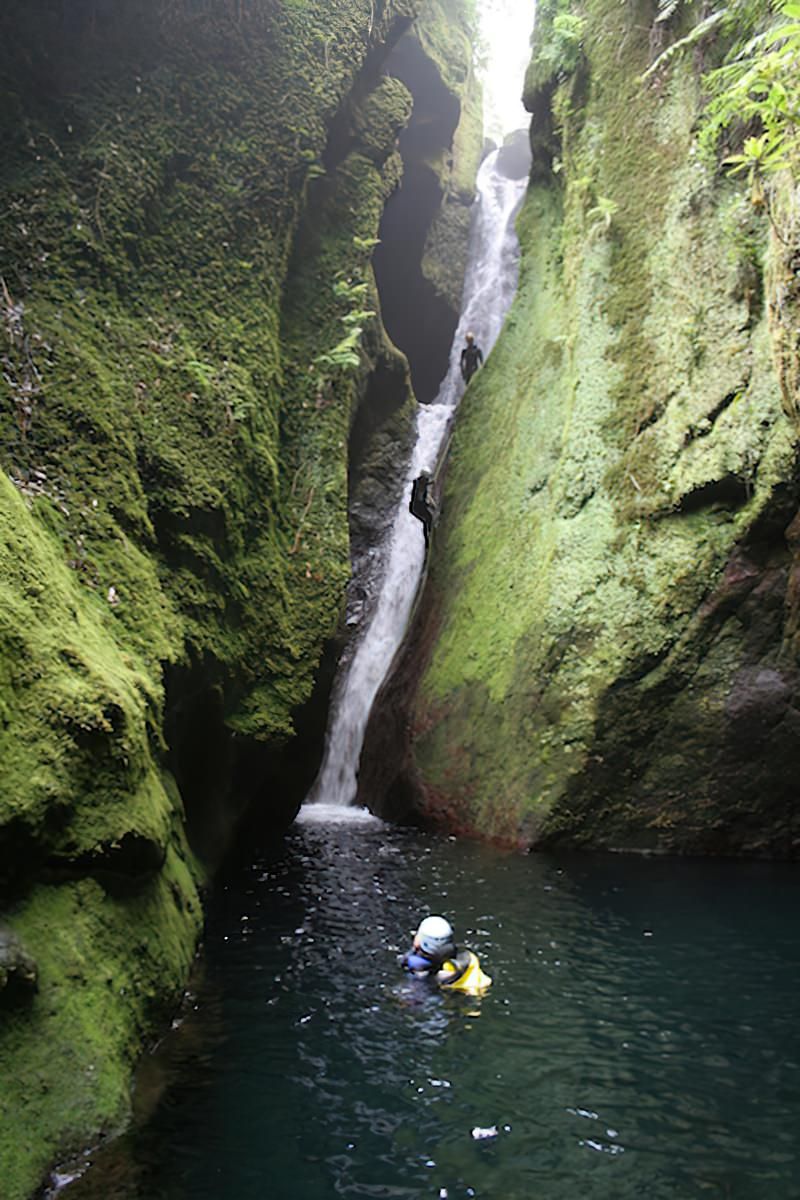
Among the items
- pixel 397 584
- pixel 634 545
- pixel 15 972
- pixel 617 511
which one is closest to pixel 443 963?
pixel 15 972

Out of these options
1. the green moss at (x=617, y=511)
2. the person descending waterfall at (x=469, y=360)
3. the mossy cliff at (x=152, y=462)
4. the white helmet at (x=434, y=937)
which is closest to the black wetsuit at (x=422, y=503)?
the green moss at (x=617, y=511)

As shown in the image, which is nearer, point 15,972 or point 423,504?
point 15,972

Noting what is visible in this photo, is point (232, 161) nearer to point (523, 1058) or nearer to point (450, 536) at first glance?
point (450, 536)

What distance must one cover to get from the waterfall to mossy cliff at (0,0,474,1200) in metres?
4.05

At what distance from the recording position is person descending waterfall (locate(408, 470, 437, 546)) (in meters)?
15.7

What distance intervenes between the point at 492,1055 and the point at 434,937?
1.16 meters

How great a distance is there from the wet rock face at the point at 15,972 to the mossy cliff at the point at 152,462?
0.6 inches

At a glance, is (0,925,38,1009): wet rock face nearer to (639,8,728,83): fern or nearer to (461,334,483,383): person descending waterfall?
(639,8,728,83): fern

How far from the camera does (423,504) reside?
16000 millimetres

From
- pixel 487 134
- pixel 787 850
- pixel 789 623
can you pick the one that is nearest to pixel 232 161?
pixel 789 623

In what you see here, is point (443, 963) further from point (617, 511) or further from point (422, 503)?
point (422, 503)

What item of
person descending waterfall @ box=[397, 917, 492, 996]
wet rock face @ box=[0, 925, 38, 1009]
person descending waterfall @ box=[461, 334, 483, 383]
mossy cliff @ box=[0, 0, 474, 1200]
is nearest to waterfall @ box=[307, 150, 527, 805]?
person descending waterfall @ box=[461, 334, 483, 383]

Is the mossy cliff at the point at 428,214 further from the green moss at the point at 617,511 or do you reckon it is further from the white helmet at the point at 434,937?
the white helmet at the point at 434,937

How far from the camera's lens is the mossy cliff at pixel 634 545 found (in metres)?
10.4
